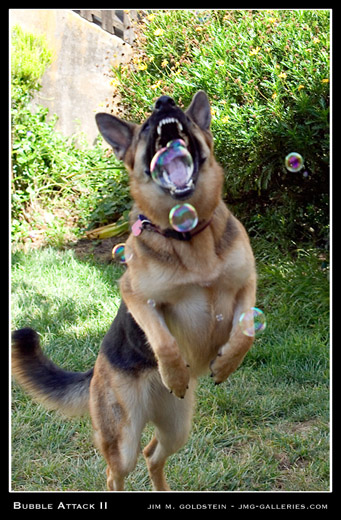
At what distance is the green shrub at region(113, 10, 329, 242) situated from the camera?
5.65 metres

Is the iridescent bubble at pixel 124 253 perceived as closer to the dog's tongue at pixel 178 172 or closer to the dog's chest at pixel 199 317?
the dog's chest at pixel 199 317

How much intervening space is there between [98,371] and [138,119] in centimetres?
392

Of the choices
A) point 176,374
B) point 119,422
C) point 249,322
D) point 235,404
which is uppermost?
point 249,322

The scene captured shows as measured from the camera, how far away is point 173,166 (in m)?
3.09

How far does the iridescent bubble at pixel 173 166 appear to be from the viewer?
118 inches

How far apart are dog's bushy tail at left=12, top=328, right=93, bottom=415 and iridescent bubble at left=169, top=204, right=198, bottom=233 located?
138 centimetres

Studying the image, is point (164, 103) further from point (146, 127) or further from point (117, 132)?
point (117, 132)

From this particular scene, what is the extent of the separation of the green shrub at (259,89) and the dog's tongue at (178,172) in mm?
2747

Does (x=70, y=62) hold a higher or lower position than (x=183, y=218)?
higher

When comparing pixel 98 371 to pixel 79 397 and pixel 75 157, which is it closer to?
pixel 79 397

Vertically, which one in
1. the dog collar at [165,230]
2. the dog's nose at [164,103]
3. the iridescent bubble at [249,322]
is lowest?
the iridescent bubble at [249,322]

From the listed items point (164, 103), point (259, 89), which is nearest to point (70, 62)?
point (259, 89)

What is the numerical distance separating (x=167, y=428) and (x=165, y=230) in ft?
4.31

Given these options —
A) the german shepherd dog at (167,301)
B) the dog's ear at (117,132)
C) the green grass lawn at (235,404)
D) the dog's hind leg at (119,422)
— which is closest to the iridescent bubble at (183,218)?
the german shepherd dog at (167,301)
